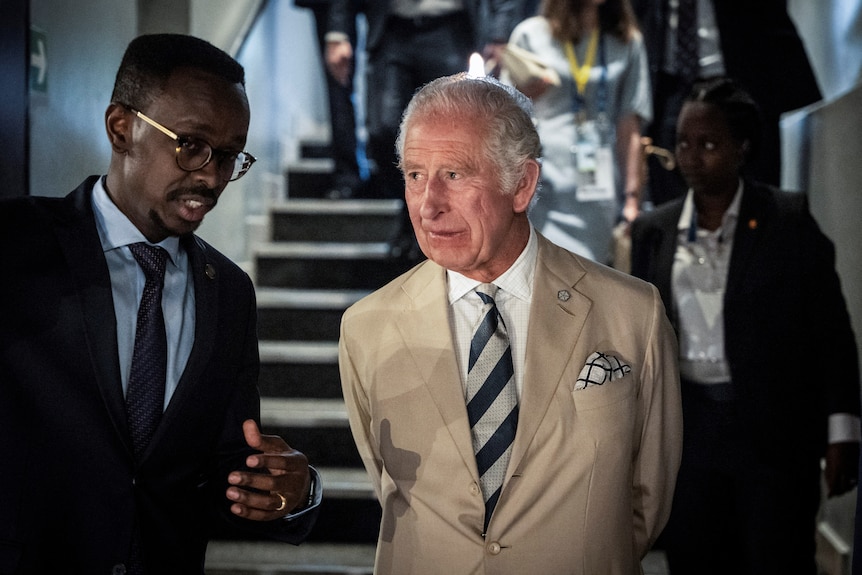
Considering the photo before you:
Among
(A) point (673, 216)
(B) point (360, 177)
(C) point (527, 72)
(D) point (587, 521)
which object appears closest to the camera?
(D) point (587, 521)

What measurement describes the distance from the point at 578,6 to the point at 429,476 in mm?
2517

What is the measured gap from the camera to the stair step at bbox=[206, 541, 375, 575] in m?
3.73

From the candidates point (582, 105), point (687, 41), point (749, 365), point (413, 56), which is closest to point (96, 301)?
point (749, 365)

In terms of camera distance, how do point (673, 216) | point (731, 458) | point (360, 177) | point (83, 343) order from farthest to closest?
point (360, 177), point (673, 216), point (731, 458), point (83, 343)

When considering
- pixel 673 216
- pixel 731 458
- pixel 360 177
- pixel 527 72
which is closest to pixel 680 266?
pixel 673 216

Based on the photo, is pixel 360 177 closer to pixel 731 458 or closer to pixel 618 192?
pixel 618 192

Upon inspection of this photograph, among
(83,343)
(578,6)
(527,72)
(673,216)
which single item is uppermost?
(578,6)

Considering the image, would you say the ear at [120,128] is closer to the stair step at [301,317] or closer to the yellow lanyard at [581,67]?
the yellow lanyard at [581,67]

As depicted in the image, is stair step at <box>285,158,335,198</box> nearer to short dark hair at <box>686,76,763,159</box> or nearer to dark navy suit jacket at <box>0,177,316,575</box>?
short dark hair at <box>686,76,763,159</box>

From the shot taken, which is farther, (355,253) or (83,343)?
(355,253)

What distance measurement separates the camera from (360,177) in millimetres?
5648

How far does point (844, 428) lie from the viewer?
9.84 ft

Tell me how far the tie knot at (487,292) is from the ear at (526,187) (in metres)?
0.16

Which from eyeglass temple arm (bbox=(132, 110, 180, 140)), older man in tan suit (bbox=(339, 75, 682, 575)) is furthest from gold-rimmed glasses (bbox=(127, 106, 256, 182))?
older man in tan suit (bbox=(339, 75, 682, 575))
